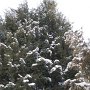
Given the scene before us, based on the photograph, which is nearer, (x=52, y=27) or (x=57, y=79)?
(x=57, y=79)

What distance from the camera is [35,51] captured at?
18.9 meters

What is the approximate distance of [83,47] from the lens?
1181 cm

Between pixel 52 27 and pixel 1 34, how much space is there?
3068 millimetres

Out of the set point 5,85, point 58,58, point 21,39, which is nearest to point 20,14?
point 21,39

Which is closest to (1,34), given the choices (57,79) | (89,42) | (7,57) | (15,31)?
(15,31)

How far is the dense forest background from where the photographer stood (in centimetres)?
1831

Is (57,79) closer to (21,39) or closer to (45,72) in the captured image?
(45,72)

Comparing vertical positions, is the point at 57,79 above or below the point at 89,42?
above

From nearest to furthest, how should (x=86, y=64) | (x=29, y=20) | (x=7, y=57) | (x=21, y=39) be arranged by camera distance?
(x=86, y=64), (x=7, y=57), (x=21, y=39), (x=29, y=20)

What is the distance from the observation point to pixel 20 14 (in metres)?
21.9

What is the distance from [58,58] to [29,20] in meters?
3.05

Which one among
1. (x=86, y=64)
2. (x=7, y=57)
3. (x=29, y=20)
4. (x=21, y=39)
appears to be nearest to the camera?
(x=86, y=64)

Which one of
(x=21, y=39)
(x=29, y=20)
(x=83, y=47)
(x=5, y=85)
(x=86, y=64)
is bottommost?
(x=86, y=64)

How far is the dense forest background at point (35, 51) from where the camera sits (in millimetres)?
18312
